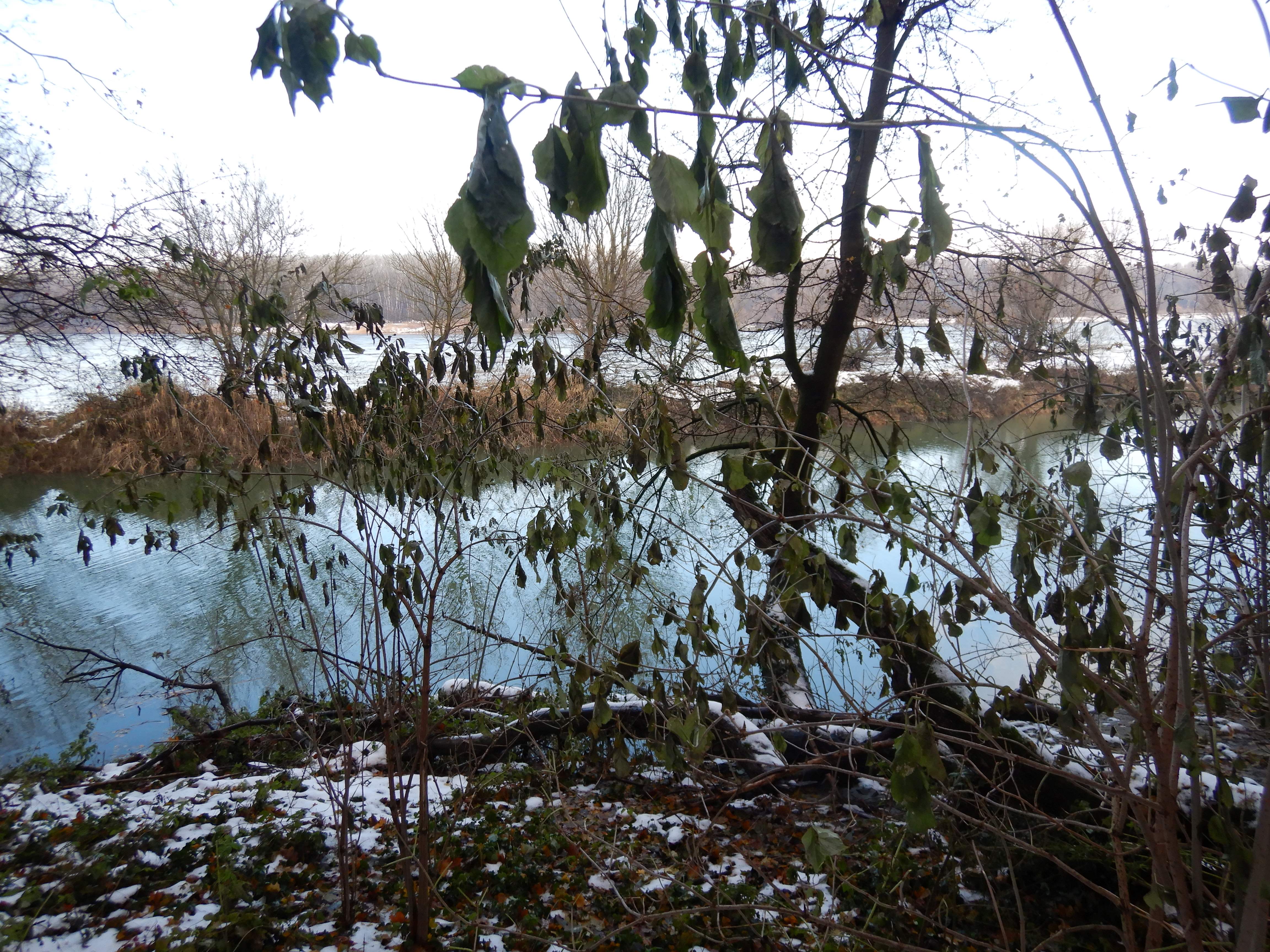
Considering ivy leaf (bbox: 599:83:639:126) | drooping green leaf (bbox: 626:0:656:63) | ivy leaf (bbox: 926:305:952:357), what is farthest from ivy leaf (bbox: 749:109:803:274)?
ivy leaf (bbox: 926:305:952:357)

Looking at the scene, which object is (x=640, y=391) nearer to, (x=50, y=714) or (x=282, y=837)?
(x=282, y=837)

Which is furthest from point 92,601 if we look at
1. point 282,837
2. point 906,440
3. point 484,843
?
point 906,440

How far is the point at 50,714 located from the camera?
203 inches

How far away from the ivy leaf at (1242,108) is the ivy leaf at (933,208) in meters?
0.61

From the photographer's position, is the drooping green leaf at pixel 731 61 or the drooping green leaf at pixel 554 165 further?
the drooping green leaf at pixel 731 61

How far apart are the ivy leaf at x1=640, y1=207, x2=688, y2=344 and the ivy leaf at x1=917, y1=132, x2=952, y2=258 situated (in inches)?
11.6

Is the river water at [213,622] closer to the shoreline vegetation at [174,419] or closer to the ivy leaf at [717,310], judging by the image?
the shoreline vegetation at [174,419]

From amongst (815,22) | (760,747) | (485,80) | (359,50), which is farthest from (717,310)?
(760,747)

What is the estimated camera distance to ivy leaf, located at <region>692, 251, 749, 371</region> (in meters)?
0.83

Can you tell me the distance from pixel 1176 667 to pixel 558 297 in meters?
7.02

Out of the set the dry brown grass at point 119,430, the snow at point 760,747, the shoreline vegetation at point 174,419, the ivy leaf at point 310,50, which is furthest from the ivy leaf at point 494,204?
the dry brown grass at point 119,430

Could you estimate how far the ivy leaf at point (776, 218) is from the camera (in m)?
0.83

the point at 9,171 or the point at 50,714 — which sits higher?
the point at 9,171

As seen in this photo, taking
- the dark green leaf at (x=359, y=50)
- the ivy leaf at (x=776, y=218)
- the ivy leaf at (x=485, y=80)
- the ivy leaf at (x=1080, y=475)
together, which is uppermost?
the dark green leaf at (x=359, y=50)
